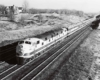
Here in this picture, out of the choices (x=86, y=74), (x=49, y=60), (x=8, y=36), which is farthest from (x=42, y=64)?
(x=8, y=36)

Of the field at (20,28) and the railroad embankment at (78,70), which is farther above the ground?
the field at (20,28)

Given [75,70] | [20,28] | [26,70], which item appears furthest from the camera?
[20,28]

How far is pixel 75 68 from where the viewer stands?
19219 millimetres

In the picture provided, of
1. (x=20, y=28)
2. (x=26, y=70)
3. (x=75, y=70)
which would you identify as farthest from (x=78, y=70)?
(x=20, y=28)

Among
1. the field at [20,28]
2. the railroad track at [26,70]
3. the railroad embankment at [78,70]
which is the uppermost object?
the field at [20,28]

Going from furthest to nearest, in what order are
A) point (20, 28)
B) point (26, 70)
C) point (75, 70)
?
1. point (20, 28)
2. point (75, 70)
3. point (26, 70)

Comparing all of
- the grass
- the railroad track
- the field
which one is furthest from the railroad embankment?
the field

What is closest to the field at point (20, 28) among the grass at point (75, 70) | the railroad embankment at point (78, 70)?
the grass at point (75, 70)

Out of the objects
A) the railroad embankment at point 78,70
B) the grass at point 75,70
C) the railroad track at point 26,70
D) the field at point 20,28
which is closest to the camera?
the railroad track at point 26,70

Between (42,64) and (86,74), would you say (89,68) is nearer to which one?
(86,74)

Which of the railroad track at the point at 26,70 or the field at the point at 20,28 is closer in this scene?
the railroad track at the point at 26,70

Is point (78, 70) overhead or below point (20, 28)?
below

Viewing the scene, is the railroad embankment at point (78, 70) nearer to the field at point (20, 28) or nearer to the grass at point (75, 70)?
the grass at point (75, 70)

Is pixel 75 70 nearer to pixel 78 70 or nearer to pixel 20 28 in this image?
pixel 78 70
